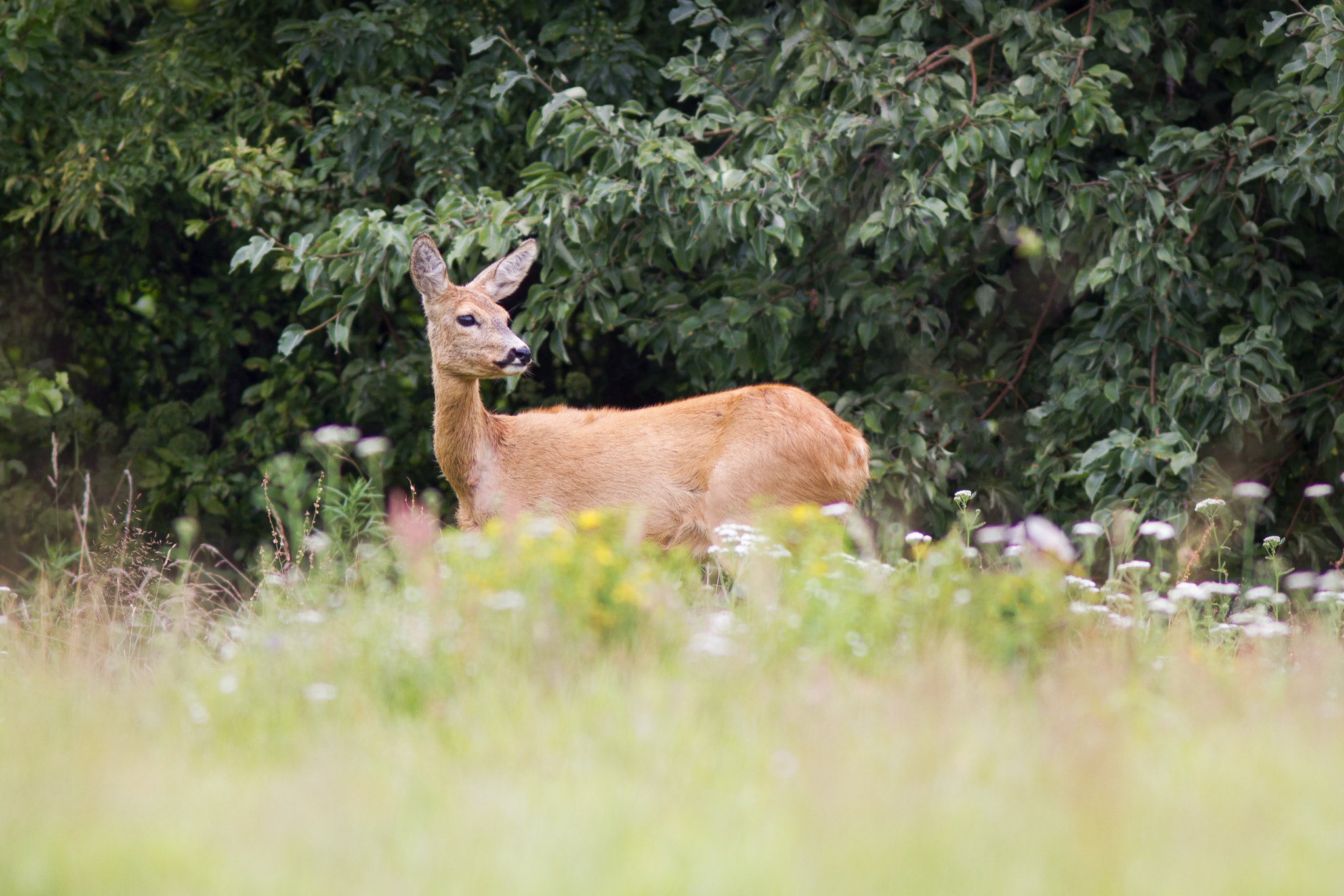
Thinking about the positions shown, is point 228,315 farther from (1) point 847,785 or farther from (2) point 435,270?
(1) point 847,785

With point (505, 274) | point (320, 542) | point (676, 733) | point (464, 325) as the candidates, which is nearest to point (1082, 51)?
point (505, 274)

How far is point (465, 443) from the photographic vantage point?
6320 millimetres

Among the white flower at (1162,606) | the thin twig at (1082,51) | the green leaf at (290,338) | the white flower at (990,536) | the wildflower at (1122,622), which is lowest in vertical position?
the wildflower at (1122,622)

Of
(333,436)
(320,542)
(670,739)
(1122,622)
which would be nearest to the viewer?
(670,739)

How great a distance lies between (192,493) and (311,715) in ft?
20.3

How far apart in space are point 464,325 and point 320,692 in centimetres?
326

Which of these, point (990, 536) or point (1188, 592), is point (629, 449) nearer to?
point (990, 536)

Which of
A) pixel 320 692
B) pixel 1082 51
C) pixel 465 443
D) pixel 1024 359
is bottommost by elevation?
pixel 465 443

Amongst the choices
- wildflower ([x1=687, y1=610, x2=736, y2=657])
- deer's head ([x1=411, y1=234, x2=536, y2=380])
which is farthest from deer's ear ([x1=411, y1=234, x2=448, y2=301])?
wildflower ([x1=687, y1=610, x2=736, y2=657])

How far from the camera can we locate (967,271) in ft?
24.4

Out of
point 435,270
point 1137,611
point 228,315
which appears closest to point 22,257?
point 228,315

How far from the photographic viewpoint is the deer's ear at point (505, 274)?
21.6 feet

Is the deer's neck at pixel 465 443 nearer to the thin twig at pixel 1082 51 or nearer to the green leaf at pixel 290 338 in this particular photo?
the green leaf at pixel 290 338

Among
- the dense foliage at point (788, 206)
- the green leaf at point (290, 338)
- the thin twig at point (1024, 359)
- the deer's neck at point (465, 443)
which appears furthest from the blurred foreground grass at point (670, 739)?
the thin twig at point (1024, 359)
